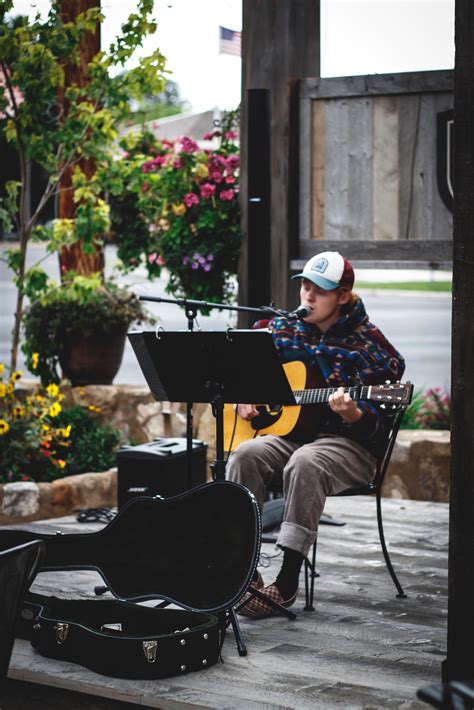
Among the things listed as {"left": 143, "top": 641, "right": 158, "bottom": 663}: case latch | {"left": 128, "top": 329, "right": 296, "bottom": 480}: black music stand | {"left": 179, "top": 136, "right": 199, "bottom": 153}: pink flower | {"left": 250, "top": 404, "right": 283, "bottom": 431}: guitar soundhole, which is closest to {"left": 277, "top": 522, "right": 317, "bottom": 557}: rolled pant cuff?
{"left": 128, "top": 329, "right": 296, "bottom": 480}: black music stand

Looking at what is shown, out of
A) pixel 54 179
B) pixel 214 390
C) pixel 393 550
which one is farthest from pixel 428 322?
pixel 214 390

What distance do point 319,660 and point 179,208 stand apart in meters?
3.51

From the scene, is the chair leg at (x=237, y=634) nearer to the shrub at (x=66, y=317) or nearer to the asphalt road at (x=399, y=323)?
the shrub at (x=66, y=317)

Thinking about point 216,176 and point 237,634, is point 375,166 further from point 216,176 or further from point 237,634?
point 237,634

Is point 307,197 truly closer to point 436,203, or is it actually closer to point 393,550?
point 436,203

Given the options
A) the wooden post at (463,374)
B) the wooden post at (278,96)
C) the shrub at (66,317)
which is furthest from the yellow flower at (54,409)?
the wooden post at (463,374)

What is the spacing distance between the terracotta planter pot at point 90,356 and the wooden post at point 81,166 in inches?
24.5

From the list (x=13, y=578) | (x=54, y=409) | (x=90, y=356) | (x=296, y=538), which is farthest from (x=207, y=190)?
(x=13, y=578)

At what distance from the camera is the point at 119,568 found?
379 cm

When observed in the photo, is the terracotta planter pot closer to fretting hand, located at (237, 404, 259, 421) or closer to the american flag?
the american flag

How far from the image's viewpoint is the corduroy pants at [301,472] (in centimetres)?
388

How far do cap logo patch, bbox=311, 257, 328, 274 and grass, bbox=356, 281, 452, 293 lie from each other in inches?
811

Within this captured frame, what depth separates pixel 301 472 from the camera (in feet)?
12.8

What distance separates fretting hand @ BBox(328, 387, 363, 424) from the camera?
153 inches
